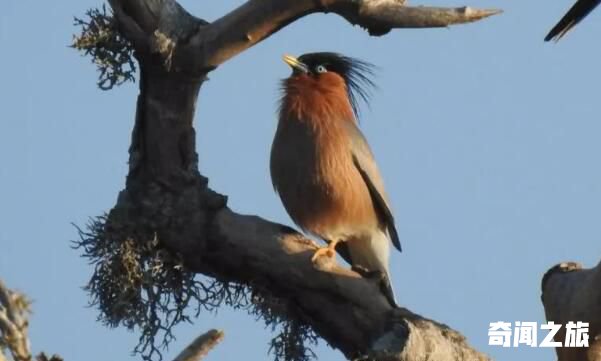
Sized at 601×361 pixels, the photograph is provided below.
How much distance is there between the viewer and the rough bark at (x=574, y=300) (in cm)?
458

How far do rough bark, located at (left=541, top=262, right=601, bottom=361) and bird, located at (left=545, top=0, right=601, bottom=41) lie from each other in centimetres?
82

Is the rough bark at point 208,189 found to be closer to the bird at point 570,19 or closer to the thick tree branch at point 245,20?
the thick tree branch at point 245,20

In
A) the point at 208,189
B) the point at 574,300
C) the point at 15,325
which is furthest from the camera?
the point at 208,189

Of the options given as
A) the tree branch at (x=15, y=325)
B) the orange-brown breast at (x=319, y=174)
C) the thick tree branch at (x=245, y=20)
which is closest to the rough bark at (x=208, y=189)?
the thick tree branch at (x=245, y=20)

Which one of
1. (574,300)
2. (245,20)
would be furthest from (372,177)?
(574,300)

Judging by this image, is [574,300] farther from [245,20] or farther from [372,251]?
[372,251]

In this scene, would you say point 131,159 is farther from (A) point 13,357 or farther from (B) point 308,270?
(A) point 13,357

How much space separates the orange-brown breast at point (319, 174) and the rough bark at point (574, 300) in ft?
5.05

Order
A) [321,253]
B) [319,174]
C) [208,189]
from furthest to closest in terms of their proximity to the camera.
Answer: [319,174] < [208,189] < [321,253]

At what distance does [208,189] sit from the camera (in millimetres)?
5273

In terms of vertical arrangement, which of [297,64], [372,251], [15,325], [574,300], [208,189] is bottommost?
[15,325]

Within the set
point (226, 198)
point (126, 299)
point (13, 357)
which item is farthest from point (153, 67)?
point (13, 357)

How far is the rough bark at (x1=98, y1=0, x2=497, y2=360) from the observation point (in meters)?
4.93

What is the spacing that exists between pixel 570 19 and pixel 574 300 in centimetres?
99
